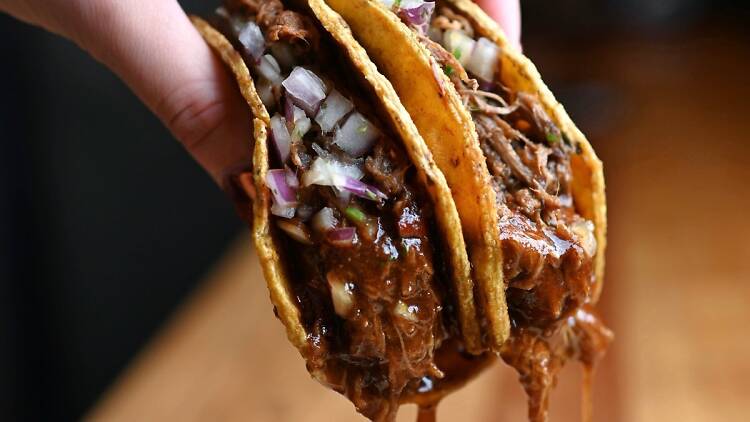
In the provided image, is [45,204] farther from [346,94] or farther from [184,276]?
[346,94]

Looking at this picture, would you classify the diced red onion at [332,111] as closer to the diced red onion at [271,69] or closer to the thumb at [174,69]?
the diced red onion at [271,69]

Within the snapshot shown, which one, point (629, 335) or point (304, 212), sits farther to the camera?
point (629, 335)

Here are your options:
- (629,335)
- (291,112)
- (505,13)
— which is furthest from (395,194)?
(629,335)

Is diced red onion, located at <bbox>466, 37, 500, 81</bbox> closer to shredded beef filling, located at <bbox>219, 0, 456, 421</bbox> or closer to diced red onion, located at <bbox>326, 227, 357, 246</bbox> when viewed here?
shredded beef filling, located at <bbox>219, 0, 456, 421</bbox>

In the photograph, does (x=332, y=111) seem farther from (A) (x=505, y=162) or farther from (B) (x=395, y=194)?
(A) (x=505, y=162)

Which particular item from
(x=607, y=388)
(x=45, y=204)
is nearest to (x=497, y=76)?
(x=607, y=388)

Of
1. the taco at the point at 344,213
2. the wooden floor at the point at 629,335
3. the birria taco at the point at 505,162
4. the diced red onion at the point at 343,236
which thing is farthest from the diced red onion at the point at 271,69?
the wooden floor at the point at 629,335
